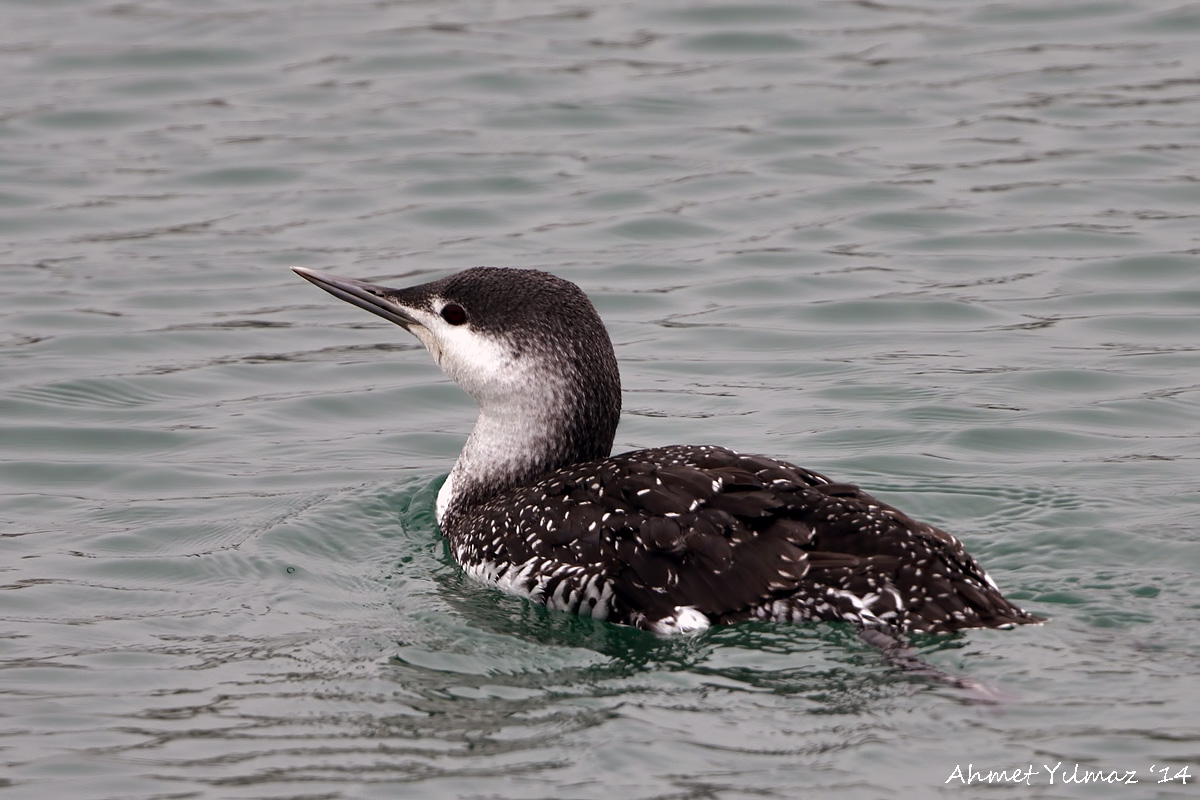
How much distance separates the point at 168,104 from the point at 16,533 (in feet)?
18.7

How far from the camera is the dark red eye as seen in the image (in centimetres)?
638

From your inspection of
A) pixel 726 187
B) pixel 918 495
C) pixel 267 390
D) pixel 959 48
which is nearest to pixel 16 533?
pixel 267 390

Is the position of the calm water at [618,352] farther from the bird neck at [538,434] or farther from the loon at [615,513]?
the bird neck at [538,434]

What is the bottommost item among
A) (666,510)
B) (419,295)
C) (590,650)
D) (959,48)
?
(590,650)

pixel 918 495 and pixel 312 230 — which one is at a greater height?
pixel 312 230

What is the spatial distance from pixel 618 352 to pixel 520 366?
8.12 feet

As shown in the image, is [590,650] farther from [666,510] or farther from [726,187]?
[726,187]

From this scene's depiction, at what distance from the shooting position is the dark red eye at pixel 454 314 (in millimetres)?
6375

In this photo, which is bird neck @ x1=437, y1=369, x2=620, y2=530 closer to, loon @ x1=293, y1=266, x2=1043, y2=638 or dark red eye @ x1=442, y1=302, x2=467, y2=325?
loon @ x1=293, y1=266, x2=1043, y2=638

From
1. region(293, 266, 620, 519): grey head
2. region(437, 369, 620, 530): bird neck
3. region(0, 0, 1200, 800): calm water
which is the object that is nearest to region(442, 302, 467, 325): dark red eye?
region(293, 266, 620, 519): grey head

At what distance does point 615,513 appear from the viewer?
558 cm

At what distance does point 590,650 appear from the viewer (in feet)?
17.6

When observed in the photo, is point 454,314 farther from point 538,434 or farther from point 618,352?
point 618,352

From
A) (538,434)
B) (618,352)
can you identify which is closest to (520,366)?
(538,434)
